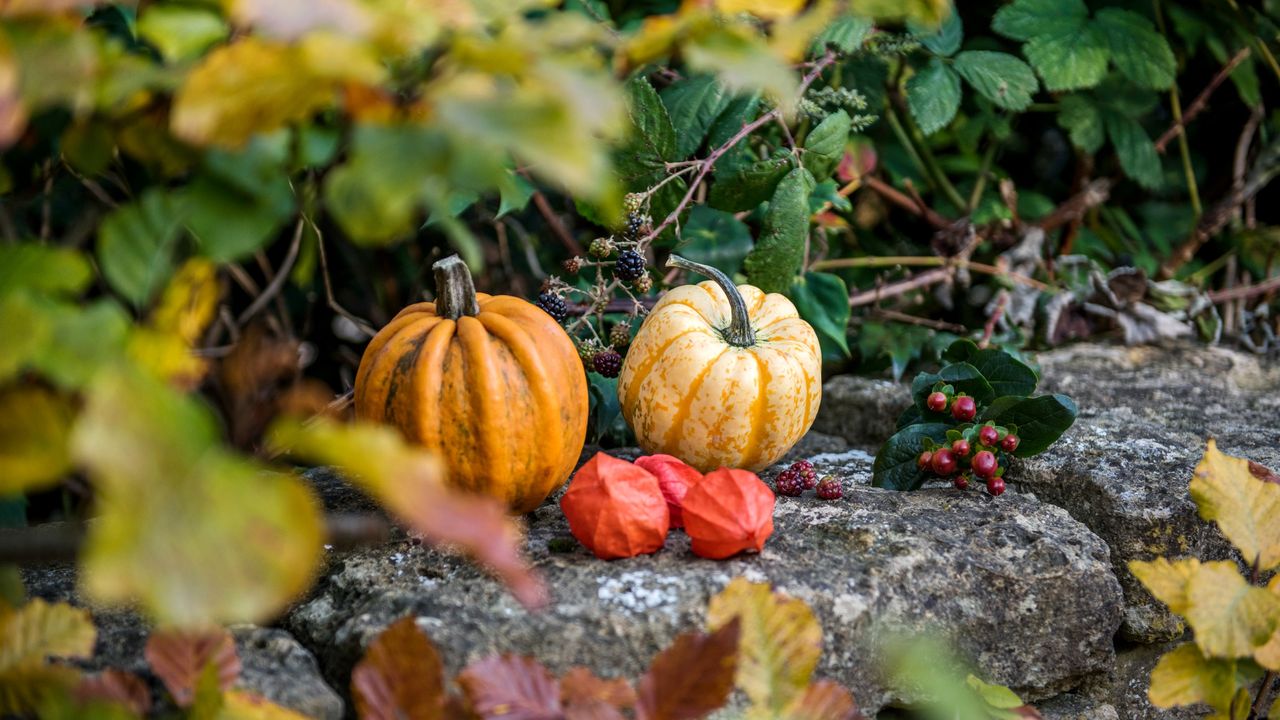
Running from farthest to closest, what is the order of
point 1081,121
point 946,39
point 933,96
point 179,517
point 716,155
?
point 1081,121
point 946,39
point 933,96
point 716,155
point 179,517

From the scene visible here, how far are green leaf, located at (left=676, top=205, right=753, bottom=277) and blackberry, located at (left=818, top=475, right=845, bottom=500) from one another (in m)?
0.55

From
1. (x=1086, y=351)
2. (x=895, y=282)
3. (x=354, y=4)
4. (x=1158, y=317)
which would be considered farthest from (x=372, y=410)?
(x=1158, y=317)

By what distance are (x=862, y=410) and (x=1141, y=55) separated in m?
1.07

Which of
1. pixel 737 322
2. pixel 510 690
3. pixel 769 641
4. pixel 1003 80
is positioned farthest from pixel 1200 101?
pixel 510 690

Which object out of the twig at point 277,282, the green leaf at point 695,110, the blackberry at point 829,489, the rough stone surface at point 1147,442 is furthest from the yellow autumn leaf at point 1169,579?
the twig at point 277,282

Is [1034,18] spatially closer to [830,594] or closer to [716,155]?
[716,155]

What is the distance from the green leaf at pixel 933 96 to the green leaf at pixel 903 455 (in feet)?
2.33

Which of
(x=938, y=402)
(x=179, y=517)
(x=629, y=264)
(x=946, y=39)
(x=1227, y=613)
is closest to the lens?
(x=179, y=517)

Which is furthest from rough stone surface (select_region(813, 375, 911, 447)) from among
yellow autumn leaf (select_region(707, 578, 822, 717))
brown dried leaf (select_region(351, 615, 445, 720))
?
brown dried leaf (select_region(351, 615, 445, 720))

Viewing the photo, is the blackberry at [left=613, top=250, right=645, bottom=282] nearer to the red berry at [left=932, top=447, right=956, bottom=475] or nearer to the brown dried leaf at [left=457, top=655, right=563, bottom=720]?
the red berry at [left=932, top=447, right=956, bottom=475]

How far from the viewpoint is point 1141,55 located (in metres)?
2.34

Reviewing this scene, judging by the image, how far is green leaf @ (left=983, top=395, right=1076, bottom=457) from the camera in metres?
1.58

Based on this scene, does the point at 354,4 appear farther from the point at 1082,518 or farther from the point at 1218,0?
the point at 1218,0

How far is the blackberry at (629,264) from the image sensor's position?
1.77m
